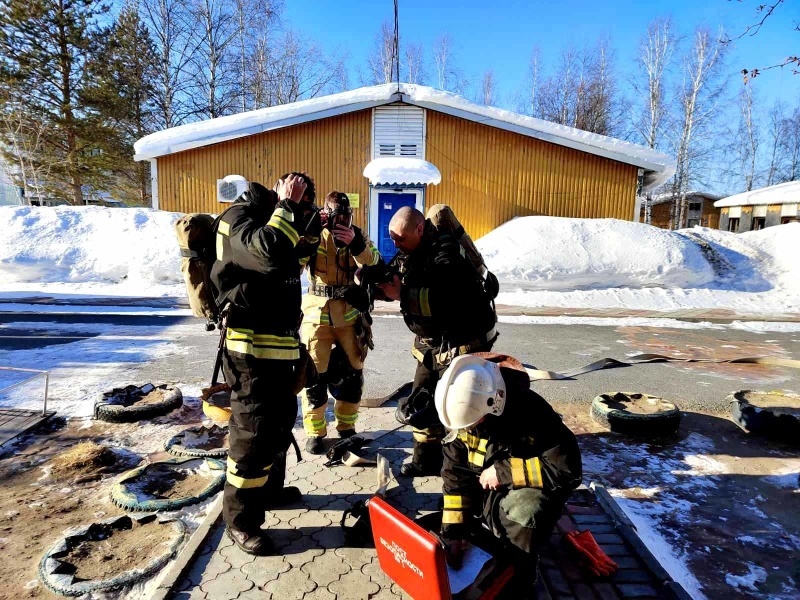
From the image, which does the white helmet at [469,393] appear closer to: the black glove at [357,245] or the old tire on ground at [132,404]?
the black glove at [357,245]

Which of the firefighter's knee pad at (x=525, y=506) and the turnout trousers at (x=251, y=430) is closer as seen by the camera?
the firefighter's knee pad at (x=525, y=506)

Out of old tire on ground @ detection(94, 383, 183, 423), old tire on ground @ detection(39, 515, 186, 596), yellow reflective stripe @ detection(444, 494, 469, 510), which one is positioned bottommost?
old tire on ground @ detection(39, 515, 186, 596)

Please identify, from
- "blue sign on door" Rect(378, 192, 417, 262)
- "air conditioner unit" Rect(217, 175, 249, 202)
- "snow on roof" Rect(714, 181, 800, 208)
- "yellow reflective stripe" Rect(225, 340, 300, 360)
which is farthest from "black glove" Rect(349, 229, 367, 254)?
"snow on roof" Rect(714, 181, 800, 208)

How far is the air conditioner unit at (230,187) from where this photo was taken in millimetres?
15547

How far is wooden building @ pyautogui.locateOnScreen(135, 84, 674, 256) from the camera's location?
1526 centimetres

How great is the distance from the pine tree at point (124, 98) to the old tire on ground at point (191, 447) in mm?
22252

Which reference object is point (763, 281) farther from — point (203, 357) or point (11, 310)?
point (11, 310)

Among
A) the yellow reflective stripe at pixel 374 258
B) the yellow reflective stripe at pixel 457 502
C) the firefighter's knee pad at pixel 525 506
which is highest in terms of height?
the yellow reflective stripe at pixel 374 258

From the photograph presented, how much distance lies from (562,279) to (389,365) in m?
8.29

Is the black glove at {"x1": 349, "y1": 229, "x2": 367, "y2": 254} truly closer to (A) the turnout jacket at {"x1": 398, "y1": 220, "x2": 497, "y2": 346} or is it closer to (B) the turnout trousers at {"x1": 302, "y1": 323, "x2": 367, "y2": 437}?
(A) the turnout jacket at {"x1": 398, "y1": 220, "x2": 497, "y2": 346}

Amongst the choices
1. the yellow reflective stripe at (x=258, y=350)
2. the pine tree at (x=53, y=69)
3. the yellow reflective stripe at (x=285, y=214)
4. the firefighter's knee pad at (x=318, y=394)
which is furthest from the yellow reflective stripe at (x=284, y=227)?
the pine tree at (x=53, y=69)

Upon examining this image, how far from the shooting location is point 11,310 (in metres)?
9.77

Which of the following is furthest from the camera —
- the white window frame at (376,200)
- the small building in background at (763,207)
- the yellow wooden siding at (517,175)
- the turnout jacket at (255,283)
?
the small building in background at (763,207)

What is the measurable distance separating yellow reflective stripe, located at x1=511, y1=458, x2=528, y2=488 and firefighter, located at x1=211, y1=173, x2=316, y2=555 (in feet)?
4.07
